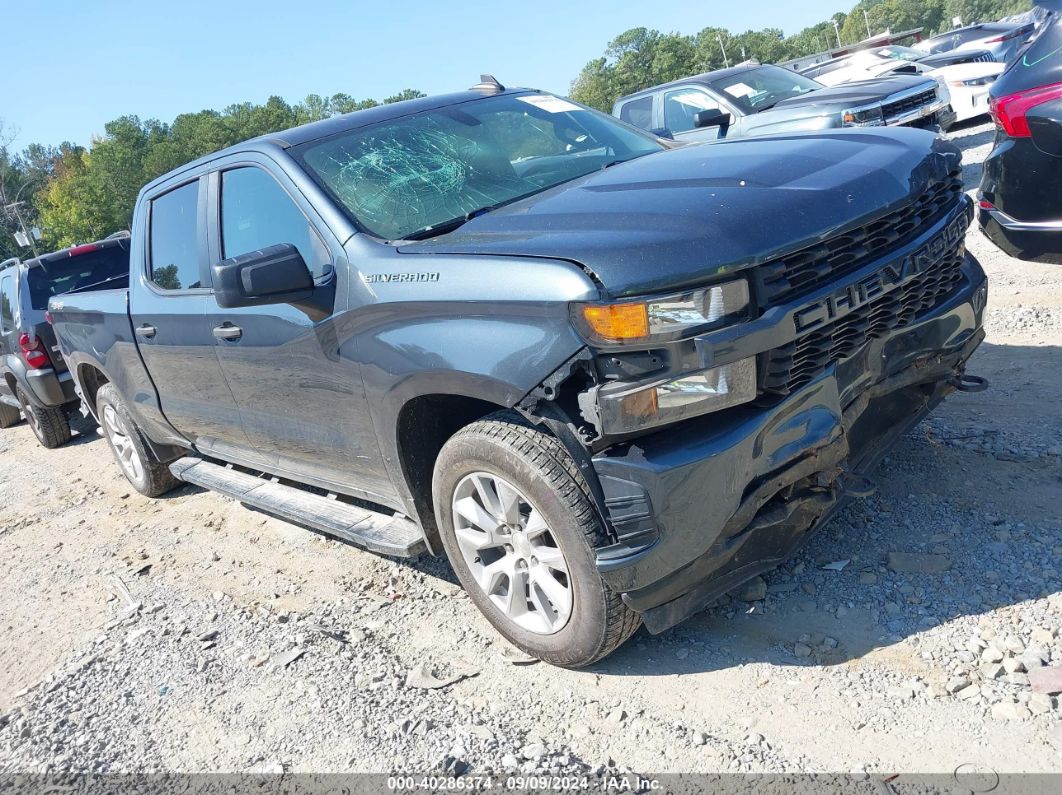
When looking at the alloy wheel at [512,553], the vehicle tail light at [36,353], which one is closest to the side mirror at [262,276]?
the alloy wheel at [512,553]

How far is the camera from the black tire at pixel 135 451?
19.3 ft

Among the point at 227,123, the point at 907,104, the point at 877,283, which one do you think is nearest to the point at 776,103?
the point at 907,104

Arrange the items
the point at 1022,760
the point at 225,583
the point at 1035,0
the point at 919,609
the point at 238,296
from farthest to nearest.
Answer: the point at 1035,0 < the point at 225,583 < the point at 238,296 < the point at 919,609 < the point at 1022,760

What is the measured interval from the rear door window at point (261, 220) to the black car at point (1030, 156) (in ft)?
11.6

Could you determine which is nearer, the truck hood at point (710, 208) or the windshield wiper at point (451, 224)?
the truck hood at point (710, 208)

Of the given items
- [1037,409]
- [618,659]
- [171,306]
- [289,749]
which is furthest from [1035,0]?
[289,749]

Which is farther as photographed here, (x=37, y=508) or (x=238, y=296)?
(x=37, y=508)

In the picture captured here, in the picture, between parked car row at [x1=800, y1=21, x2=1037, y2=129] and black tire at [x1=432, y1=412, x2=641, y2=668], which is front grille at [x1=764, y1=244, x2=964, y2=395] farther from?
parked car row at [x1=800, y1=21, x2=1037, y2=129]

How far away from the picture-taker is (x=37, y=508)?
664 centimetres

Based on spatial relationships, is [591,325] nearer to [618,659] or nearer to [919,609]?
[618,659]

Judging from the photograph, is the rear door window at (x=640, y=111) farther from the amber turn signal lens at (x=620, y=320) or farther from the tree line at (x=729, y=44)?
the tree line at (x=729, y=44)

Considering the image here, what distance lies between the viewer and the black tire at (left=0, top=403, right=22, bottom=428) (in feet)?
35.3

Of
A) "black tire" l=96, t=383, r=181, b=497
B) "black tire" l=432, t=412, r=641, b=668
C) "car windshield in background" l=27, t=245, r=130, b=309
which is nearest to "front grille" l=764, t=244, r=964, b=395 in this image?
"black tire" l=432, t=412, r=641, b=668

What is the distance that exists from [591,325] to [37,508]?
5820 mm
